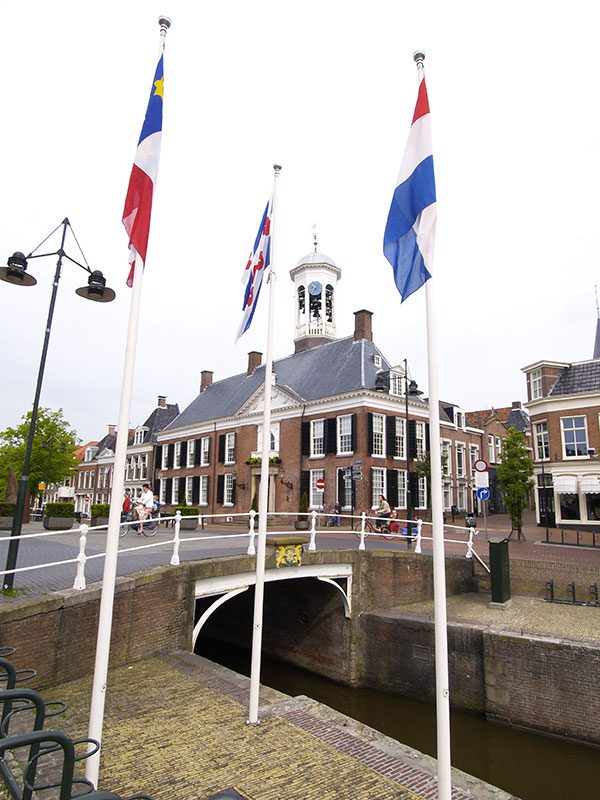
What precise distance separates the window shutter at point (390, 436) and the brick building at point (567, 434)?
7.90 meters

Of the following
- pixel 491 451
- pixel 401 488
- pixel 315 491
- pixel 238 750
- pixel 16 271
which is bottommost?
pixel 238 750

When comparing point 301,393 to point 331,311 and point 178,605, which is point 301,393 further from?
point 178,605

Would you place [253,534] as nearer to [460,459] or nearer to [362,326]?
[362,326]

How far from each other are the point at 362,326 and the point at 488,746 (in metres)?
26.2

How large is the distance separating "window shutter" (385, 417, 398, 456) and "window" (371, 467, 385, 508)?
1296 mm

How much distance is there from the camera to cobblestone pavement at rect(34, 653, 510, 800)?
15.6ft

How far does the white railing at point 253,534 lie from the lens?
7323 mm

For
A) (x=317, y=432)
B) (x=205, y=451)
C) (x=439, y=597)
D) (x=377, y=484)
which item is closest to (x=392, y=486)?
(x=377, y=484)

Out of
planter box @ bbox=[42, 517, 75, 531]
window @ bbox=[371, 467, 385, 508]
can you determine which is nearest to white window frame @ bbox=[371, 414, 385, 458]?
window @ bbox=[371, 467, 385, 508]

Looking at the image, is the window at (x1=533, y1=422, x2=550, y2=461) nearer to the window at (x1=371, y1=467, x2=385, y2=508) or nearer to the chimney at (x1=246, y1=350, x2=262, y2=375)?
the window at (x1=371, y1=467, x2=385, y2=508)

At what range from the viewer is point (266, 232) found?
721 centimetres

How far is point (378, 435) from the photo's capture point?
1194 inches

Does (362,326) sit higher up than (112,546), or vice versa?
(362,326)

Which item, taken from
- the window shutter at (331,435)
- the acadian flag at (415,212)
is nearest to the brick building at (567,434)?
the window shutter at (331,435)
